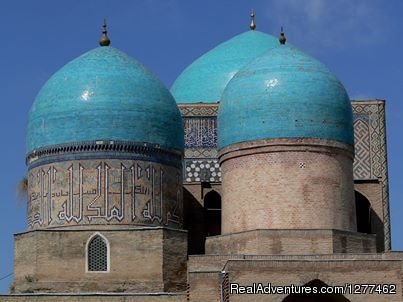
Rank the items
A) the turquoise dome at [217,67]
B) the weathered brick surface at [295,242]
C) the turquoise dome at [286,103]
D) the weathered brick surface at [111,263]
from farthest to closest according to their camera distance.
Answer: the turquoise dome at [217,67]
the turquoise dome at [286,103]
the weathered brick surface at [111,263]
the weathered brick surface at [295,242]

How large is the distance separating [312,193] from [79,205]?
407 centimetres

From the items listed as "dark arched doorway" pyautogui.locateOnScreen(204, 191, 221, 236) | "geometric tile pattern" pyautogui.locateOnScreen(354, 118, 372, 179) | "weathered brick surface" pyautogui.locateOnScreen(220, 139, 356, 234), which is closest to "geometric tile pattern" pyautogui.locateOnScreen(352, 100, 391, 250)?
"geometric tile pattern" pyautogui.locateOnScreen(354, 118, 372, 179)

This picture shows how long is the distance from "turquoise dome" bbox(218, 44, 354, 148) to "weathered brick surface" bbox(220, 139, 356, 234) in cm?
24

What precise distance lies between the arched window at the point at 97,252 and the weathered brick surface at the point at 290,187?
2.22 meters

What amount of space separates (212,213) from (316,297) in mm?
4507

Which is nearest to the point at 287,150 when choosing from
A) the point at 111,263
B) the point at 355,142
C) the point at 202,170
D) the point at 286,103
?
the point at 286,103

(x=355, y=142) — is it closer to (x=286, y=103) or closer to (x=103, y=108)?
(x=286, y=103)

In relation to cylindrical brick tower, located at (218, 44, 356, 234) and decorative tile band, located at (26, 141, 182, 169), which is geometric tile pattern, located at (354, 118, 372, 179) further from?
decorative tile band, located at (26, 141, 182, 169)

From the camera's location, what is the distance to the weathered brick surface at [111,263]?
2080 cm

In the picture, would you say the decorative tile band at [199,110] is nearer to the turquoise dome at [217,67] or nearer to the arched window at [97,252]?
the turquoise dome at [217,67]

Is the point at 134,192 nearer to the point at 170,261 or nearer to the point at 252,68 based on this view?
the point at 170,261

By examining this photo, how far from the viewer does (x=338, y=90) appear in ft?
72.7

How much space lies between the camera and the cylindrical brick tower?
21125mm

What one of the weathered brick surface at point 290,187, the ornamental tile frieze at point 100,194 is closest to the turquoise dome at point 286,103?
the weathered brick surface at point 290,187
